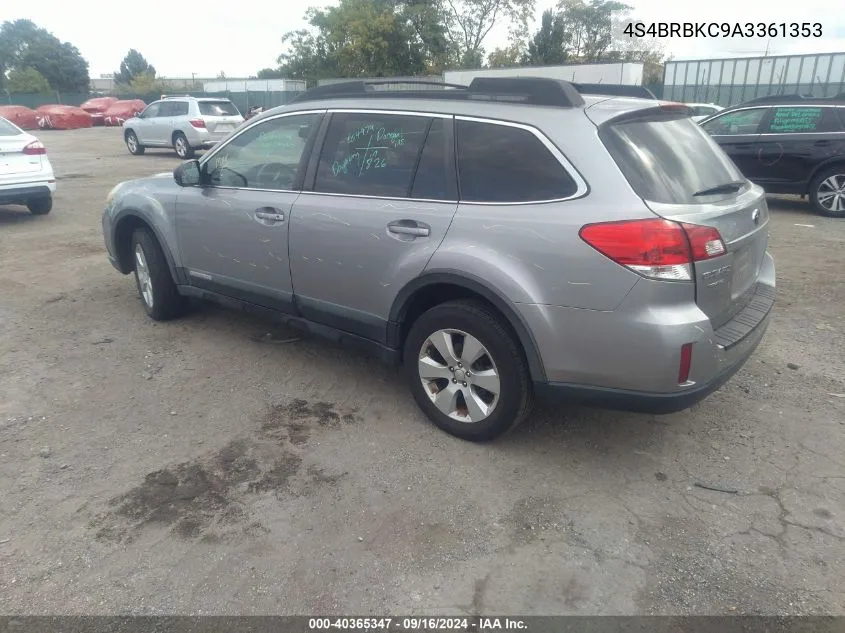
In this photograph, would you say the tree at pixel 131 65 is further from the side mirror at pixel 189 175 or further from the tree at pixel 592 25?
the side mirror at pixel 189 175

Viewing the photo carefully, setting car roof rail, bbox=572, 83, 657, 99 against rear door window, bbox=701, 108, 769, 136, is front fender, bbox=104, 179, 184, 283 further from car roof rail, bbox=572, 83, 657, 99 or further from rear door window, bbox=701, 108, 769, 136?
rear door window, bbox=701, 108, 769, 136

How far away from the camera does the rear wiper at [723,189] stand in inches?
123

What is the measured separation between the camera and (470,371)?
3.41 metres

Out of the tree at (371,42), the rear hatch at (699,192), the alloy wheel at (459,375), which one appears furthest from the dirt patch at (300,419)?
the tree at (371,42)

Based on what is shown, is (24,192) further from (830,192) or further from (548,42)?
(548,42)

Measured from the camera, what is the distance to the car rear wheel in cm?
2011

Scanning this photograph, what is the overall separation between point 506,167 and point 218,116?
56.5 ft

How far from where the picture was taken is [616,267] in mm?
2797

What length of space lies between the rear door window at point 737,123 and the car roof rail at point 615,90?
719 cm

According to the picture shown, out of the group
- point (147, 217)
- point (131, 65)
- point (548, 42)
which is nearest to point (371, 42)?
point (548, 42)

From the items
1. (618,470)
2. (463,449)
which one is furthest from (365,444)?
(618,470)

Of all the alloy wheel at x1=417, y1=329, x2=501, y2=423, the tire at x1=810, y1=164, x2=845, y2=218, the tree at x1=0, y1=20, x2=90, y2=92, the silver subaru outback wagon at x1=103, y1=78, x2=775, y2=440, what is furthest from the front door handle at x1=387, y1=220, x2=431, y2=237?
the tree at x1=0, y1=20, x2=90, y2=92

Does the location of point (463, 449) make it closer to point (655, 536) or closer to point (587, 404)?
point (587, 404)

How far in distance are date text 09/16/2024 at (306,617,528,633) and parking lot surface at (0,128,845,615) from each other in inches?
2.0
